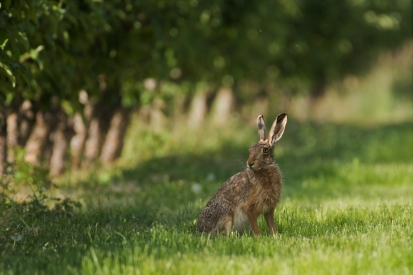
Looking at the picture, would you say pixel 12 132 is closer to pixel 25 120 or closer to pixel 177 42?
pixel 25 120

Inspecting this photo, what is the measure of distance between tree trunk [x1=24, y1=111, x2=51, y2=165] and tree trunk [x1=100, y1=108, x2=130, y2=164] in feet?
9.93

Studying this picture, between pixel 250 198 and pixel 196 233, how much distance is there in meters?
0.68

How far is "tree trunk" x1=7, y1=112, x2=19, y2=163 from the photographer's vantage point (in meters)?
14.0

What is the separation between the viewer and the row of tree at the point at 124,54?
10180 mm

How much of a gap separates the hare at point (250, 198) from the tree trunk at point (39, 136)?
891 centimetres

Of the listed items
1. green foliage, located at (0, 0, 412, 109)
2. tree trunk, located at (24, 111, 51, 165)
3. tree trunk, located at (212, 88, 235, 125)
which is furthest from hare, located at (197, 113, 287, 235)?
tree trunk, located at (212, 88, 235, 125)

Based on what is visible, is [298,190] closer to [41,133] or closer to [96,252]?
[41,133]

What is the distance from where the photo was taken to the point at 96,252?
6445 millimetres

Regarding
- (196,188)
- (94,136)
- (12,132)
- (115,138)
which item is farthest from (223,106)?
(196,188)

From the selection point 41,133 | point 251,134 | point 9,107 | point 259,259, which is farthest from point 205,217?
point 251,134

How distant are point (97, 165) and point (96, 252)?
430 inches

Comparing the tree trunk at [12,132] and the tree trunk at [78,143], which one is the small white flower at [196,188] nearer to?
the tree trunk at [12,132]

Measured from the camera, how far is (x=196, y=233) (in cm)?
766

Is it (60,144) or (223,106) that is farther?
(223,106)
